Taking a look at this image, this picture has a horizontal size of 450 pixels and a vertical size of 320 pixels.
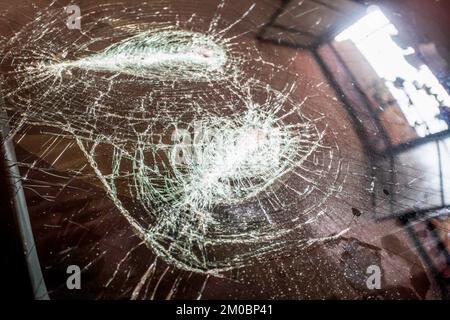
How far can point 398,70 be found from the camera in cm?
390

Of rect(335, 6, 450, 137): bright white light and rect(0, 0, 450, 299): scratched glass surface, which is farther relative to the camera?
Result: rect(335, 6, 450, 137): bright white light

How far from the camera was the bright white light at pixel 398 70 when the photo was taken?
3553mm

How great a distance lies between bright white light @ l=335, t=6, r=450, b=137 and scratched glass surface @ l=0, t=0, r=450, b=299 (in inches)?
1.2

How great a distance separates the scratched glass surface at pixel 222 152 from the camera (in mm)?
2104

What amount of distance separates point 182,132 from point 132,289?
1.27 metres

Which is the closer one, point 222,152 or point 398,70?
point 222,152

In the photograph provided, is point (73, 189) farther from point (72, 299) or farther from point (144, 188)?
point (72, 299)

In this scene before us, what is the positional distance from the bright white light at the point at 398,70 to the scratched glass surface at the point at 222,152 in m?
0.03

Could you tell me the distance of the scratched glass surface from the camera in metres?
2.10

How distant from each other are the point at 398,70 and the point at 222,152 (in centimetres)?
263

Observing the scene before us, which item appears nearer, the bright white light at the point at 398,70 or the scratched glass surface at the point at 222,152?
the scratched glass surface at the point at 222,152

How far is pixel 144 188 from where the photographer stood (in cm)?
232

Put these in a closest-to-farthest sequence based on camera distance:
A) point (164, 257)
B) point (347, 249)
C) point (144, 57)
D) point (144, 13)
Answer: point (164, 257) < point (347, 249) < point (144, 57) < point (144, 13)
